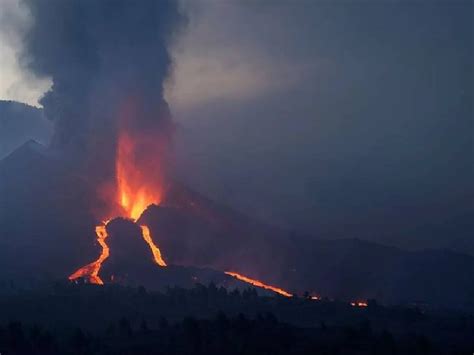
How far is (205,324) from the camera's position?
194 ft

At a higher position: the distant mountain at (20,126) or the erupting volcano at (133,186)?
the distant mountain at (20,126)

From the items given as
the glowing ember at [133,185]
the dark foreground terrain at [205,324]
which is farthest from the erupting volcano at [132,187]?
the dark foreground terrain at [205,324]

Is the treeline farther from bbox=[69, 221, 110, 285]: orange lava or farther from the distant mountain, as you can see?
the distant mountain

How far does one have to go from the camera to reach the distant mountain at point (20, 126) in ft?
575

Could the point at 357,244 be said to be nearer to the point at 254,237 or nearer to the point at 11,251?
the point at 254,237

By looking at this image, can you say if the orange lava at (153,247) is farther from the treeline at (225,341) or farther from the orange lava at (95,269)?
the treeline at (225,341)

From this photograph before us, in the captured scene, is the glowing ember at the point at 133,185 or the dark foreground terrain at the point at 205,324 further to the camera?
the glowing ember at the point at 133,185

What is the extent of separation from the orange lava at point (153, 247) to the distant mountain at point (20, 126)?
76329 mm

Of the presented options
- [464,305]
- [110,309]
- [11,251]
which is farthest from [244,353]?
[11,251]

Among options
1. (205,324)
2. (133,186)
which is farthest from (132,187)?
(205,324)

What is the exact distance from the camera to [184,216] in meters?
111

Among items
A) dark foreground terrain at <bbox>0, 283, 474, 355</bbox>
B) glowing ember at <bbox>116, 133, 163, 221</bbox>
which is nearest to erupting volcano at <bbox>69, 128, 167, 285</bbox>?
glowing ember at <bbox>116, 133, 163, 221</bbox>

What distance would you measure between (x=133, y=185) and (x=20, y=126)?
6582 centimetres

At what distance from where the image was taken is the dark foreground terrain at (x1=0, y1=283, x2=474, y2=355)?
5553cm
